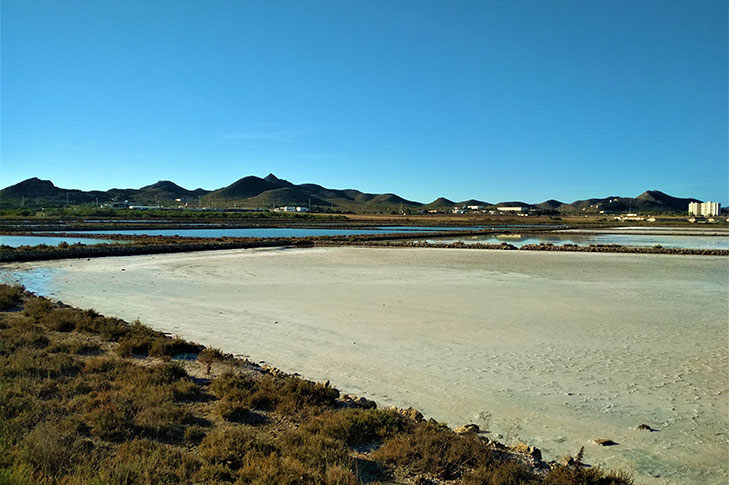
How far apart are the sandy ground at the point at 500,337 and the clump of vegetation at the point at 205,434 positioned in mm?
1048

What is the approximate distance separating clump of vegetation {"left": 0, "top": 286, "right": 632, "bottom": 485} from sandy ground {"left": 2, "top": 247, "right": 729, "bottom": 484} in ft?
3.44

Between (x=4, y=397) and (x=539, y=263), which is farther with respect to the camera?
(x=539, y=263)

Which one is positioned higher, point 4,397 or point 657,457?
point 4,397

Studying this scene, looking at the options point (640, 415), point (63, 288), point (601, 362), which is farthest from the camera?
point (63, 288)

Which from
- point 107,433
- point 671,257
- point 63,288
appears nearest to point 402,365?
point 107,433

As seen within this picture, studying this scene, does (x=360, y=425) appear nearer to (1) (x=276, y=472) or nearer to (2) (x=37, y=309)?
(1) (x=276, y=472)

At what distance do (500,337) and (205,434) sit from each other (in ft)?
22.3

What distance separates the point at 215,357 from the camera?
832cm

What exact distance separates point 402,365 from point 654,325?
21.9 ft

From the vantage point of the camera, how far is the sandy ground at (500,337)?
6219 mm

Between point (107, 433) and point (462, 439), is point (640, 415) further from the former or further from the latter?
point (107, 433)

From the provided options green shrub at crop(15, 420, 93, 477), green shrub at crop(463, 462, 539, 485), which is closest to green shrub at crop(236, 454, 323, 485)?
green shrub at crop(463, 462, 539, 485)

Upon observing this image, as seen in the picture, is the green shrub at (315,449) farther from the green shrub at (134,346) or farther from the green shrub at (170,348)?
the green shrub at (134,346)

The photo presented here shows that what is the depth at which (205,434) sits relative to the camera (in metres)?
5.41
